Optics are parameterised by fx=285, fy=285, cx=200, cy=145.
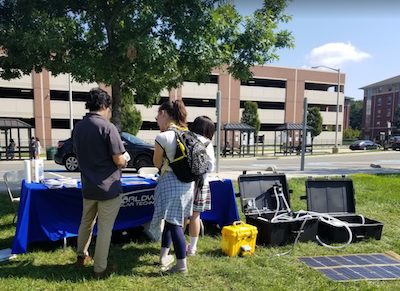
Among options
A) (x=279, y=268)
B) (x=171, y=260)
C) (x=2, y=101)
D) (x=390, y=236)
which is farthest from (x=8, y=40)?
(x=2, y=101)

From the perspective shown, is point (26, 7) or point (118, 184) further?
point (26, 7)

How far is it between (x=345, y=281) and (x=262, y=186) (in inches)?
70.0

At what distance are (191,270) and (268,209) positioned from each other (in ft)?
5.76

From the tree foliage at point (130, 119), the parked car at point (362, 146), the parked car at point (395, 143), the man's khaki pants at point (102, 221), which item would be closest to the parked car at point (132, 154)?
the man's khaki pants at point (102, 221)

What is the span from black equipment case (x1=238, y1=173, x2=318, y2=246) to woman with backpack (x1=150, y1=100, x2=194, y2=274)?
1.34m

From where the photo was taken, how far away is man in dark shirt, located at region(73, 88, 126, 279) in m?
2.71

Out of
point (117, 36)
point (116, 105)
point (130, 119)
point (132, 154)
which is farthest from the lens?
point (130, 119)

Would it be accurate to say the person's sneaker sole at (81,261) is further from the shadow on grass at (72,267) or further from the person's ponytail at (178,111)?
the person's ponytail at (178,111)

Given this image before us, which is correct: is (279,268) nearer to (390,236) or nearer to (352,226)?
(352,226)

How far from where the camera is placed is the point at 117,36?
5496 mm

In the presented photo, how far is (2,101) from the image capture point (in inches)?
1096

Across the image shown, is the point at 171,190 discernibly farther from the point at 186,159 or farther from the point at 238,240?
the point at 238,240

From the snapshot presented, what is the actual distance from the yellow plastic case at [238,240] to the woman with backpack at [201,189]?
0.39m

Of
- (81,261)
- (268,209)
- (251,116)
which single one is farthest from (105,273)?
(251,116)
